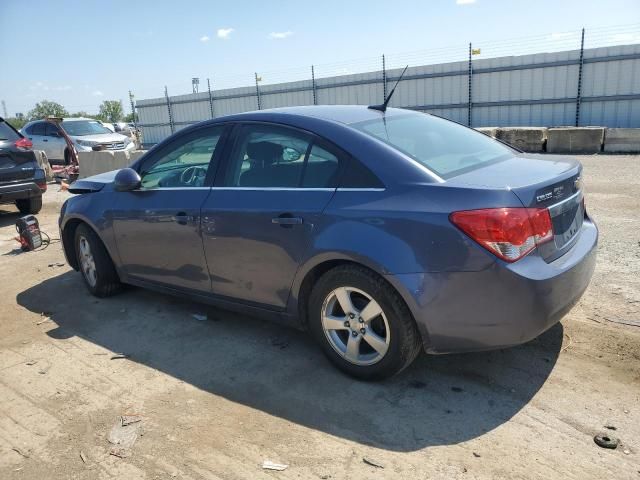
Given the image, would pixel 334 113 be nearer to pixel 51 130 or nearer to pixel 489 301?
pixel 489 301

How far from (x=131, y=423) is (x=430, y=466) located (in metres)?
1.70

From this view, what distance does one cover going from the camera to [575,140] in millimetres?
13797

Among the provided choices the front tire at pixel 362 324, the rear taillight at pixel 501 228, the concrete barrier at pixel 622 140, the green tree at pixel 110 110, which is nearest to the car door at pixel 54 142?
the concrete barrier at pixel 622 140

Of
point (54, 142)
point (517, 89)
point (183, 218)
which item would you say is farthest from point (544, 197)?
point (54, 142)

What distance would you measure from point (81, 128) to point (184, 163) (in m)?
15.0

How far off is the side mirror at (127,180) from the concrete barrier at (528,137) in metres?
11.9

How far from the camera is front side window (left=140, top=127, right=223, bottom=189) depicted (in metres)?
4.08

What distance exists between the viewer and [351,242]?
10.1 ft

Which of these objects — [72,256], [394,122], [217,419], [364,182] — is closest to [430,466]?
[217,419]

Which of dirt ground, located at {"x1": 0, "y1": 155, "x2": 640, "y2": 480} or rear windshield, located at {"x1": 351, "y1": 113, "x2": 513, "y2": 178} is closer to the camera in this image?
dirt ground, located at {"x1": 0, "y1": 155, "x2": 640, "y2": 480}

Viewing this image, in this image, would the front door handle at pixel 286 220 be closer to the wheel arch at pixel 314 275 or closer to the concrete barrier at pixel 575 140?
the wheel arch at pixel 314 275

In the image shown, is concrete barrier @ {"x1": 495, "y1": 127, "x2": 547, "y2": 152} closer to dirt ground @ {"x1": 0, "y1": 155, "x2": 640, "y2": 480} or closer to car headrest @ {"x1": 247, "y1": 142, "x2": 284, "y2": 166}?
dirt ground @ {"x1": 0, "y1": 155, "x2": 640, "y2": 480}

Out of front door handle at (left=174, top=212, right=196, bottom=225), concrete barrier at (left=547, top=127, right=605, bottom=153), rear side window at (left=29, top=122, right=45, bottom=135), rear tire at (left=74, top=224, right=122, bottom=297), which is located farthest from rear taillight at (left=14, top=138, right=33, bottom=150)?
concrete barrier at (left=547, top=127, right=605, bottom=153)

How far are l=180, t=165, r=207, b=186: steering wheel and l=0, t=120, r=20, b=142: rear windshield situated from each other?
236 inches
